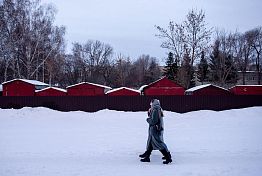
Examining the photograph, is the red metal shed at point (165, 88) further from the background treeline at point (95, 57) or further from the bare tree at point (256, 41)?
the bare tree at point (256, 41)

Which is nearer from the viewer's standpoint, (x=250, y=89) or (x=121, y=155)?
(x=121, y=155)

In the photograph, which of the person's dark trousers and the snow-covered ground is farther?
the person's dark trousers

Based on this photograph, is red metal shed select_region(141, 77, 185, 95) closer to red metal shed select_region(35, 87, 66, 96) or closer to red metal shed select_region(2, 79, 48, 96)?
red metal shed select_region(35, 87, 66, 96)

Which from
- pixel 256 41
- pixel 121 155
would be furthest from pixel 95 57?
pixel 121 155

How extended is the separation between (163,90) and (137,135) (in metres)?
16.2

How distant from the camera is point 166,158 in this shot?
7.81 m

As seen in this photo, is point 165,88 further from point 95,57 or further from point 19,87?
point 95,57

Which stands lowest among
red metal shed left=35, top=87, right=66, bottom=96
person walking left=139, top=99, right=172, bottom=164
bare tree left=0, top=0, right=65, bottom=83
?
person walking left=139, top=99, right=172, bottom=164

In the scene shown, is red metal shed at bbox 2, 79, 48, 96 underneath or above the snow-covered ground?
above

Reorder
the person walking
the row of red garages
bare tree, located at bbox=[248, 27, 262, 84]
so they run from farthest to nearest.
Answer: bare tree, located at bbox=[248, 27, 262, 84]
the row of red garages
the person walking

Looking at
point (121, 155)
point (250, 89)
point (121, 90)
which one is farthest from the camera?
point (250, 89)

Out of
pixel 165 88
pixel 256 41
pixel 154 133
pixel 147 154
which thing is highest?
pixel 256 41

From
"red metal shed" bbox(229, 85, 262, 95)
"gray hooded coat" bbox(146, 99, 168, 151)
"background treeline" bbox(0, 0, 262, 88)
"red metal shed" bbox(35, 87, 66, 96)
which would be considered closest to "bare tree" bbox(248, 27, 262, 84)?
"background treeline" bbox(0, 0, 262, 88)

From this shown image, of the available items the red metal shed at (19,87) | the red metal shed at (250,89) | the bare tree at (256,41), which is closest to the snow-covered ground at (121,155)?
the red metal shed at (19,87)
